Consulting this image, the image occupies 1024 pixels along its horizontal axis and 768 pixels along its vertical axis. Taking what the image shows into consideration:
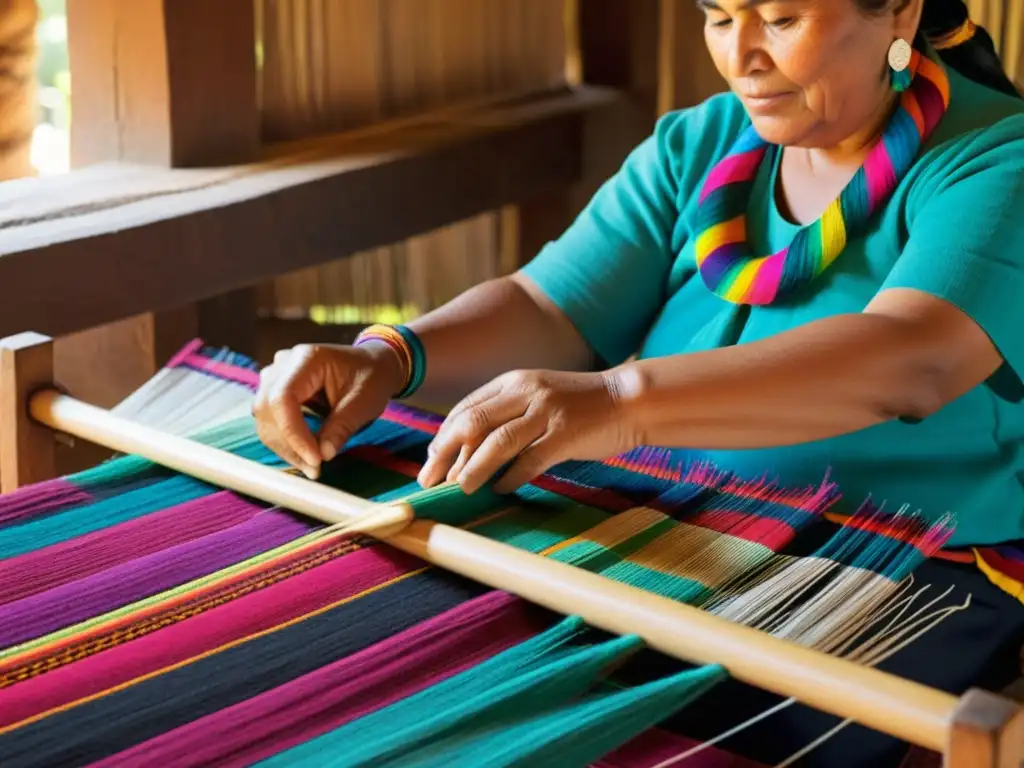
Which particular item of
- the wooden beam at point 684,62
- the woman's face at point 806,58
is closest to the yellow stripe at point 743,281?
the woman's face at point 806,58

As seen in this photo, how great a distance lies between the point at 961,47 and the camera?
1457mm

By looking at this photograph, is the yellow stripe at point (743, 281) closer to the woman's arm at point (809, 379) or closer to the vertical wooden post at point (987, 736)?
the woman's arm at point (809, 379)

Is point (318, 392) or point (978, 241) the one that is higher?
point (978, 241)

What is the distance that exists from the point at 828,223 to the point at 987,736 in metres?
0.76

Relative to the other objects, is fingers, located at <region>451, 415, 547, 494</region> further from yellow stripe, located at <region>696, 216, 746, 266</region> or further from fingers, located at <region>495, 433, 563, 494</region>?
yellow stripe, located at <region>696, 216, 746, 266</region>

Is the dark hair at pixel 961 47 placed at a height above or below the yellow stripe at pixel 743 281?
above

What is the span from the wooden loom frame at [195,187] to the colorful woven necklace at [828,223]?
67 centimetres

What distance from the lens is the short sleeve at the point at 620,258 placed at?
5.27ft

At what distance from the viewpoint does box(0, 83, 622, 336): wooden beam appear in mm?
1686

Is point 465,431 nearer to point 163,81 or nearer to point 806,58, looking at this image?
point 806,58

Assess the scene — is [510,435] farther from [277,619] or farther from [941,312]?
[941,312]

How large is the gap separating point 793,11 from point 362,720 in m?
0.78

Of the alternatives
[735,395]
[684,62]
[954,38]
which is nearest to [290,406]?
[735,395]

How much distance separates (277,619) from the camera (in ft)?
3.32
